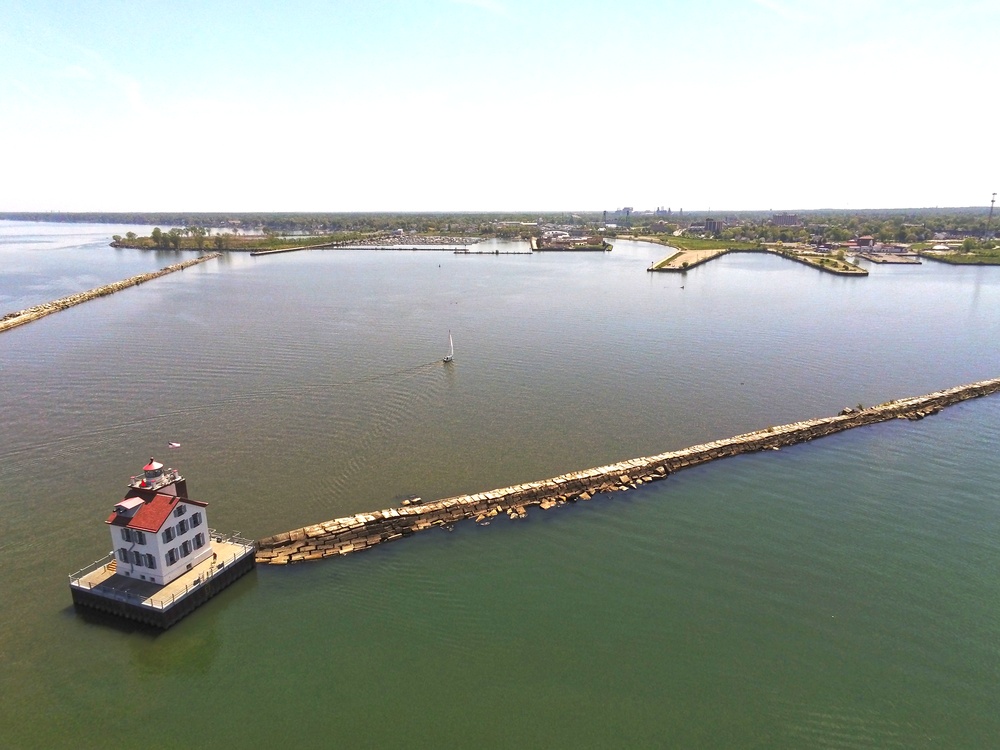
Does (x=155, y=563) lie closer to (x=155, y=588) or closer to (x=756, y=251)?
(x=155, y=588)

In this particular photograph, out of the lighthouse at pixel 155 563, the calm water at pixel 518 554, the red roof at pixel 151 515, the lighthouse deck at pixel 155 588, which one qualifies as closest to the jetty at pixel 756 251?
the calm water at pixel 518 554

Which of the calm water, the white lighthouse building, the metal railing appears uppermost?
the metal railing

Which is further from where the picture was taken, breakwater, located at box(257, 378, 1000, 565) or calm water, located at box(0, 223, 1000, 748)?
breakwater, located at box(257, 378, 1000, 565)

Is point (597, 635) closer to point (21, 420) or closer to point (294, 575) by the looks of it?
point (294, 575)

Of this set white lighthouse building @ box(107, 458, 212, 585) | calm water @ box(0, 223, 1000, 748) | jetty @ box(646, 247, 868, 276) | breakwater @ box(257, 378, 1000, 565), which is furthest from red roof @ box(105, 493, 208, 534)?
jetty @ box(646, 247, 868, 276)

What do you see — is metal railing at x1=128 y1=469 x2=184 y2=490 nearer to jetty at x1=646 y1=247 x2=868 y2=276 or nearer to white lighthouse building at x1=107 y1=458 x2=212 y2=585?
white lighthouse building at x1=107 y1=458 x2=212 y2=585

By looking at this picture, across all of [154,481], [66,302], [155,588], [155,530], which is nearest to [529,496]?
[155,530]

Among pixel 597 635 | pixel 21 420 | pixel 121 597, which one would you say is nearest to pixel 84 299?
pixel 21 420

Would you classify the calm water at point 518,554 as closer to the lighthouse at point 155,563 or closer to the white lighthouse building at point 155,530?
the lighthouse at point 155,563
